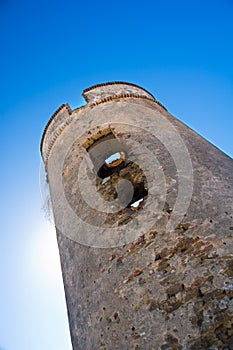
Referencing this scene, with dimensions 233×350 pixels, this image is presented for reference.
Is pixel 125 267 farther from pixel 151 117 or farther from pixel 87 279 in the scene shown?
pixel 151 117

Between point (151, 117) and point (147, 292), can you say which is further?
point (151, 117)

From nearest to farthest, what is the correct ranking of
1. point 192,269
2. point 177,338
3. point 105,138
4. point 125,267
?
point 177,338 → point 192,269 → point 125,267 → point 105,138

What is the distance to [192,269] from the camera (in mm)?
2965

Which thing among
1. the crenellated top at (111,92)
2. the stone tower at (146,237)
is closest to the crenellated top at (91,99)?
the crenellated top at (111,92)

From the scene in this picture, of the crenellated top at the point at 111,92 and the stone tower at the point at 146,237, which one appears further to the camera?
the crenellated top at the point at 111,92

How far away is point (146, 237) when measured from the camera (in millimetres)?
3504

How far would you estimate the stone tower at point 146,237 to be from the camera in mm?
2773

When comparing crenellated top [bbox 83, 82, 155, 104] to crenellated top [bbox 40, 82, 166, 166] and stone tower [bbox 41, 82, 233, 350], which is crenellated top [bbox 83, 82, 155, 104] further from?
stone tower [bbox 41, 82, 233, 350]

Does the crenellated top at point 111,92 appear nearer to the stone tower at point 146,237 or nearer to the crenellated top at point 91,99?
the crenellated top at point 91,99

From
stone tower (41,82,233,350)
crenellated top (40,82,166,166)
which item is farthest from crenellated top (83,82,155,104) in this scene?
stone tower (41,82,233,350)

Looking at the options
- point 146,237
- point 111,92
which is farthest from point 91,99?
point 146,237

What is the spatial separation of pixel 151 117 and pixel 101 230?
96.0 inches

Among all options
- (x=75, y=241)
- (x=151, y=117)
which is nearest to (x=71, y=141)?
(x=151, y=117)

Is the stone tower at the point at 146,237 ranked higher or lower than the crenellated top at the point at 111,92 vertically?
lower
